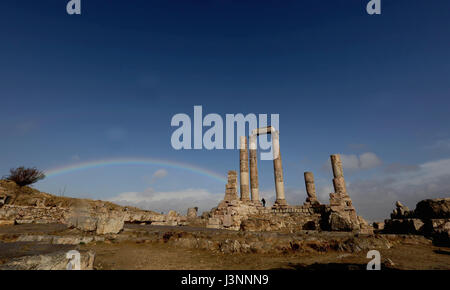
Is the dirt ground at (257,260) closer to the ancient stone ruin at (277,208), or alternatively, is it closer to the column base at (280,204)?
the ancient stone ruin at (277,208)

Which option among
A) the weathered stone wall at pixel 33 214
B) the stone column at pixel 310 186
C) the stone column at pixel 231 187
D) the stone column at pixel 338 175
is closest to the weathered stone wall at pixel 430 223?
the stone column at pixel 338 175

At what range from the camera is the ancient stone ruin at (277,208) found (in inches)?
549

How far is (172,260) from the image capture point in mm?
5961

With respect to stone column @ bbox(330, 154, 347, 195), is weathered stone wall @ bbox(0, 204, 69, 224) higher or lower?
lower

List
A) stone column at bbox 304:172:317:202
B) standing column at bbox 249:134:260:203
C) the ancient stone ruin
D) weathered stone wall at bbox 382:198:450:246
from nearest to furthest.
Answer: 1. weathered stone wall at bbox 382:198:450:246
2. the ancient stone ruin
3. stone column at bbox 304:172:317:202
4. standing column at bbox 249:134:260:203

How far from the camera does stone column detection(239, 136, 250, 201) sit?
2145 cm

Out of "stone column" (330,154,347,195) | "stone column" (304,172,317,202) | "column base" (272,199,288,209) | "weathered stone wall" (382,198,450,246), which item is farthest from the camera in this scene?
"stone column" (304,172,317,202)

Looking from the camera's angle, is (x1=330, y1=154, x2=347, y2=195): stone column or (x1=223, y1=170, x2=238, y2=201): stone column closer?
(x1=223, y1=170, x2=238, y2=201): stone column

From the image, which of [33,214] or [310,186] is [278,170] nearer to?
[310,186]

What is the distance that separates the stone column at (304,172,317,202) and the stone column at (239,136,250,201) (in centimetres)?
586

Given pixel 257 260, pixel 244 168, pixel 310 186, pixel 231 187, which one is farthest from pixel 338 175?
pixel 257 260

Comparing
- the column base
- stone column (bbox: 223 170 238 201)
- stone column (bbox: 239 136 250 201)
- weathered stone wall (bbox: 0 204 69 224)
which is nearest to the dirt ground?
stone column (bbox: 223 170 238 201)

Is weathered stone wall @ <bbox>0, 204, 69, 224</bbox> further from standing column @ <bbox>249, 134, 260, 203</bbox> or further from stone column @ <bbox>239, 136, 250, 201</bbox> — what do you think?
standing column @ <bbox>249, 134, 260, 203</bbox>
